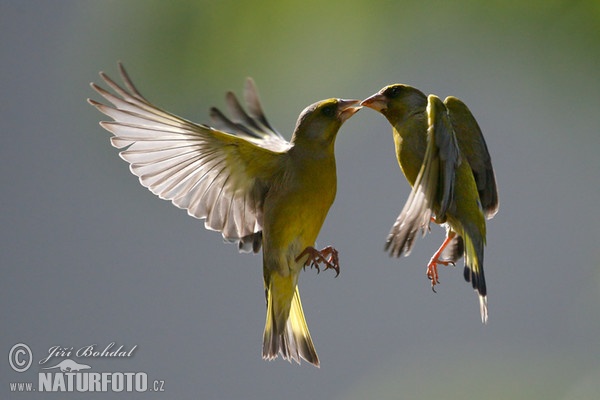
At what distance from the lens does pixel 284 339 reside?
2490mm

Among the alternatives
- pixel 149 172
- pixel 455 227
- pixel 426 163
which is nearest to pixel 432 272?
pixel 455 227

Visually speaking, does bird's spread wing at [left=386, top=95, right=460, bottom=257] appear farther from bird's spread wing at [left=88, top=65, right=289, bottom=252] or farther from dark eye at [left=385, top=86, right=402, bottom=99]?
bird's spread wing at [left=88, top=65, right=289, bottom=252]

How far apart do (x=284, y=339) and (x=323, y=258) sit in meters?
0.44

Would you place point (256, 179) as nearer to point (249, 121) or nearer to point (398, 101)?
point (398, 101)

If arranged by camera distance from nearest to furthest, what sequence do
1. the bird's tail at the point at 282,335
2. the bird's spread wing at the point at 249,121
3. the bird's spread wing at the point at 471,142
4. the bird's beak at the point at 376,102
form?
the bird's beak at the point at 376,102, the bird's spread wing at the point at 471,142, the bird's tail at the point at 282,335, the bird's spread wing at the point at 249,121

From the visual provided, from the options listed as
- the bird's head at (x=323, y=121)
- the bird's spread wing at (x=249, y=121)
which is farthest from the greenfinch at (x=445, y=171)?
the bird's spread wing at (x=249, y=121)

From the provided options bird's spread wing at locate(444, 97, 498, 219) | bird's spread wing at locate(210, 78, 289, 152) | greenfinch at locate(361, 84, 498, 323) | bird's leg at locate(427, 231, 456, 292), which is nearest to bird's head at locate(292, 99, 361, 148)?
greenfinch at locate(361, 84, 498, 323)

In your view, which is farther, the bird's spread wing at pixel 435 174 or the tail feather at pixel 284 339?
the tail feather at pixel 284 339

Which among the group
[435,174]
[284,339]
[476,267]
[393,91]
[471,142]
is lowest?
[284,339]

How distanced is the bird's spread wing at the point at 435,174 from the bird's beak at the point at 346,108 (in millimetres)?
270

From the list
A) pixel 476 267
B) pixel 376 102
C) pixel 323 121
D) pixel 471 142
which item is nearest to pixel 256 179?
pixel 323 121

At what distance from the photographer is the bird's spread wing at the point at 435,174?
173 cm

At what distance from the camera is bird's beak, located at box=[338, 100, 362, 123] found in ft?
7.04

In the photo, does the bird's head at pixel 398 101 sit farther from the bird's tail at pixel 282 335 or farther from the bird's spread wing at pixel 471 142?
the bird's tail at pixel 282 335
